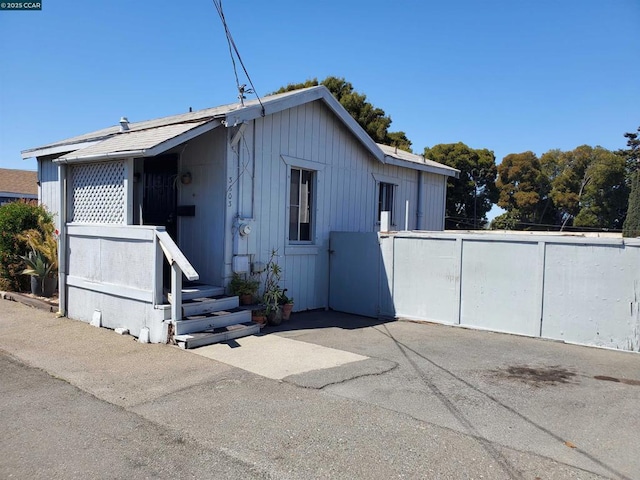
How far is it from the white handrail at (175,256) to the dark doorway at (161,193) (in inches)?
90.1

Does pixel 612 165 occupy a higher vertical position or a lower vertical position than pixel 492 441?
higher

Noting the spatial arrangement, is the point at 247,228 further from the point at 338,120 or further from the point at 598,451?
the point at 598,451

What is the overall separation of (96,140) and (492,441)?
9593mm

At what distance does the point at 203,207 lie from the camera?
8.50 metres

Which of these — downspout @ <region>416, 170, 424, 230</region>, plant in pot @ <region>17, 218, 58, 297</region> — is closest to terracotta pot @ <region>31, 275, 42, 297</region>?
plant in pot @ <region>17, 218, 58, 297</region>

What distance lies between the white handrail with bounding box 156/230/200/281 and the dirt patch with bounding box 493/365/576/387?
4178mm

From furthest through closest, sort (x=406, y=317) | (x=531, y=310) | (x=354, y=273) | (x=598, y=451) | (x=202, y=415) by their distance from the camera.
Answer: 1. (x=354, y=273)
2. (x=406, y=317)
3. (x=531, y=310)
4. (x=202, y=415)
5. (x=598, y=451)

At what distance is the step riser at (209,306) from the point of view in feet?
23.1

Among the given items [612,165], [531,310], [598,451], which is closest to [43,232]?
[531,310]

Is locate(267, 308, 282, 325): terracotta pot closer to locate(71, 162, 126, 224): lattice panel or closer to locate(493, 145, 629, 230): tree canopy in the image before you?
locate(71, 162, 126, 224): lattice panel

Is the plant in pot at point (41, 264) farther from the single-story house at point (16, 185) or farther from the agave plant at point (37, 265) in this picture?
the single-story house at point (16, 185)

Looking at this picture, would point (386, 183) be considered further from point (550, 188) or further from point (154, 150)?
point (550, 188)

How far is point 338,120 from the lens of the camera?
10.5 meters

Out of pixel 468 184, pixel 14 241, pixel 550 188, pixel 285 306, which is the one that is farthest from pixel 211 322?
pixel 550 188
